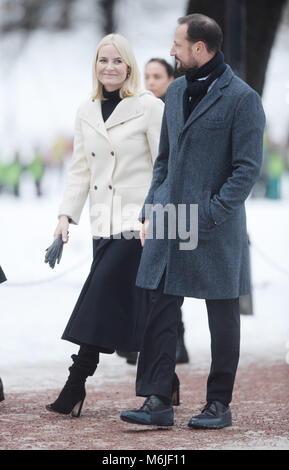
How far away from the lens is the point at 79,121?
217 inches

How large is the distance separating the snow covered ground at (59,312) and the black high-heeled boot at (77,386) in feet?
3.22

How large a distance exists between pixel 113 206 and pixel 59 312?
375 cm

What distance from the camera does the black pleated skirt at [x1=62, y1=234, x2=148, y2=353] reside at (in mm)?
5281

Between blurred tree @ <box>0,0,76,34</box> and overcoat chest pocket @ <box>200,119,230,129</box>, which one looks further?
blurred tree @ <box>0,0,76,34</box>

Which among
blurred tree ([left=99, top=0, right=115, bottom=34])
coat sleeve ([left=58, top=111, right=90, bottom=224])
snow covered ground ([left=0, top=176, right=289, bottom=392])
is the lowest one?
snow covered ground ([left=0, top=176, right=289, bottom=392])

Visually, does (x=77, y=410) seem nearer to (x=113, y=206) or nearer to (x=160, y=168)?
(x=113, y=206)

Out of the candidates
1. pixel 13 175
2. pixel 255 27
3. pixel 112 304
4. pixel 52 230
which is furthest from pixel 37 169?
pixel 112 304

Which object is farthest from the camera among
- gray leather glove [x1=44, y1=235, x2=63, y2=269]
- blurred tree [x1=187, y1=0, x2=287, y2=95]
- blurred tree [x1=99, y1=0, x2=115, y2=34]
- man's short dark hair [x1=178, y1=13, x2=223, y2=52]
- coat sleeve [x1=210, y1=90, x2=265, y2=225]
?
blurred tree [x1=99, y1=0, x2=115, y2=34]

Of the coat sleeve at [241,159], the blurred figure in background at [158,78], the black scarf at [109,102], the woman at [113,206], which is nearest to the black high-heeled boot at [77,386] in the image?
the woman at [113,206]

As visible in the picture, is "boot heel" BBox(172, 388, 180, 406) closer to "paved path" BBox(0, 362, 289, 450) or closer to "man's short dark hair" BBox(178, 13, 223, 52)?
"paved path" BBox(0, 362, 289, 450)

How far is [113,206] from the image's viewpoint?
538 centimetres

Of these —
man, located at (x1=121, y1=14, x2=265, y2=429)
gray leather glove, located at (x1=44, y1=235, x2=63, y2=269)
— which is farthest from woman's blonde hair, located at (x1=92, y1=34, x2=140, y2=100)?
gray leather glove, located at (x1=44, y1=235, x2=63, y2=269)

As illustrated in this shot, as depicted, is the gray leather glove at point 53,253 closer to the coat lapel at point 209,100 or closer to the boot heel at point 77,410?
the boot heel at point 77,410

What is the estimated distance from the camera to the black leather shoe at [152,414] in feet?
16.0
